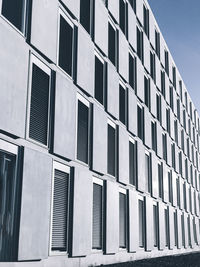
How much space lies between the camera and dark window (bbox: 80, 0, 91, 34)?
1377cm

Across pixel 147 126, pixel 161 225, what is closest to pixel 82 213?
pixel 147 126

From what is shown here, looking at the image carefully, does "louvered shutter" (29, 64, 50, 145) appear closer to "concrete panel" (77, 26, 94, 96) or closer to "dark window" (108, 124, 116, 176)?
"concrete panel" (77, 26, 94, 96)

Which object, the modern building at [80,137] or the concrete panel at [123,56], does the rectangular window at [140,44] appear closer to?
the modern building at [80,137]

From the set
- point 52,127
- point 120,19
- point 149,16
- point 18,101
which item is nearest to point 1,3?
point 18,101

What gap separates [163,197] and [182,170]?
7.90m

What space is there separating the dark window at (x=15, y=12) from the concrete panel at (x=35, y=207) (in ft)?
10.4

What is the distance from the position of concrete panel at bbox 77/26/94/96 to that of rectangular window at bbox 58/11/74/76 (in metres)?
0.34

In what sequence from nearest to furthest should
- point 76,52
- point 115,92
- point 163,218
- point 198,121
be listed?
point 76,52, point 115,92, point 163,218, point 198,121

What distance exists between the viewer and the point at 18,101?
908cm

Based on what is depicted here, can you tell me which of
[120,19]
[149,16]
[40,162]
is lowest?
[40,162]

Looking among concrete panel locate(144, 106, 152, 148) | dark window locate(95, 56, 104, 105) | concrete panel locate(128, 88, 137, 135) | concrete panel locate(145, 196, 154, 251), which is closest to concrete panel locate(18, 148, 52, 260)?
dark window locate(95, 56, 104, 105)

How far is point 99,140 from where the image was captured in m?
13.6

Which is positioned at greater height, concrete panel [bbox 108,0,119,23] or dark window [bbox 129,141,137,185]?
concrete panel [bbox 108,0,119,23]

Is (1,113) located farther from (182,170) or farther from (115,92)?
(182,170)
